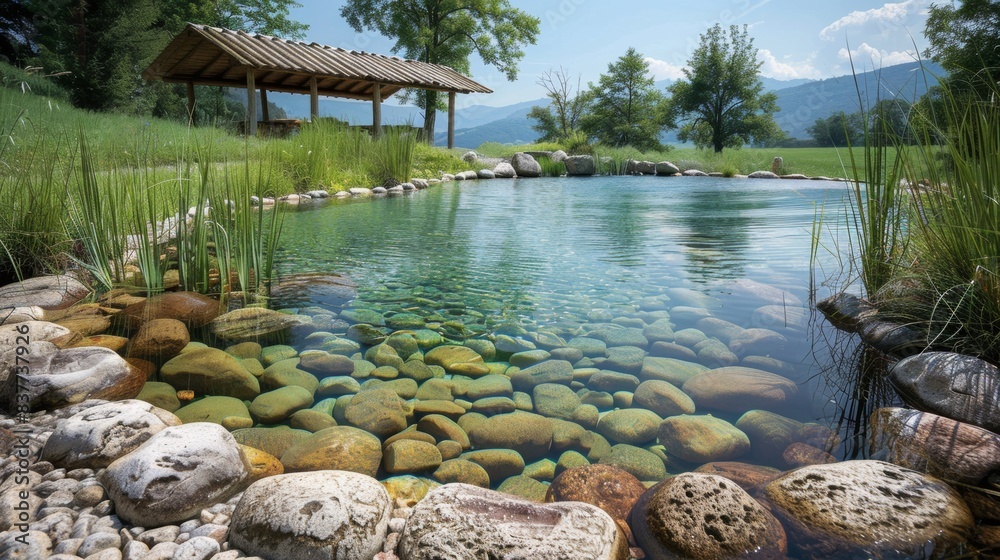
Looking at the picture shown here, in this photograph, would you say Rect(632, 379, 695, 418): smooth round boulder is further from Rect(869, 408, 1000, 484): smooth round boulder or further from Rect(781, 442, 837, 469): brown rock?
Rect(869, 408, 1000, 484): smooth round boulder

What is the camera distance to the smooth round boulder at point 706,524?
4.42 ft

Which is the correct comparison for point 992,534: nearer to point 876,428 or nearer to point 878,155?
point 876,428

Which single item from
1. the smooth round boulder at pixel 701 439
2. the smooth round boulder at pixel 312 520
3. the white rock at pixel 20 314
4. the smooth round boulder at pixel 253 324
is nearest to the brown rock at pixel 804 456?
the smooth round boulder at pixel 701 439

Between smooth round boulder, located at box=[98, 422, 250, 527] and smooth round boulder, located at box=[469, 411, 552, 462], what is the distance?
79 centimetres

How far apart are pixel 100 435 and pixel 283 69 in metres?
12.4

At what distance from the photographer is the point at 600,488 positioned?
1.64 meters

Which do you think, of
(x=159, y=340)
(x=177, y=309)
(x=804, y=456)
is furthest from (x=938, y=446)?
(x=177, y=309)

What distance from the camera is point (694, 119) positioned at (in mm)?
32719

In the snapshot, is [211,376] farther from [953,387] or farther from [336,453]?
[953,387]

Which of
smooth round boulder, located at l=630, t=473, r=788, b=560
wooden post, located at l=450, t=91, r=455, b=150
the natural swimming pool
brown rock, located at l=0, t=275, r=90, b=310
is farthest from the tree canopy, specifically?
smooth round boulder, located at l=630, t=473, r=788, b=560

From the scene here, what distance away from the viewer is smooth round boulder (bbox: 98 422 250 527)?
138cm

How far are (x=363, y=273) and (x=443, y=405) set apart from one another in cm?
218

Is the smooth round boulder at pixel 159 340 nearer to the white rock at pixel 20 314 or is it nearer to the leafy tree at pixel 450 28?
the white rock at pixel 20 314

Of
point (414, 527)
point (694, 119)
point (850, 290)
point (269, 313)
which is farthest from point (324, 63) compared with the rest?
point (694, 119)
